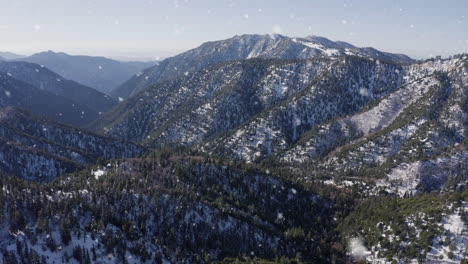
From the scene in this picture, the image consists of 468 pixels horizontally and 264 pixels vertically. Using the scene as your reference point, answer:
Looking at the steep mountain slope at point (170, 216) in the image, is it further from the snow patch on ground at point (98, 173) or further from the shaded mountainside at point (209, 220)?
the snow patch on ground at point (98, 173)

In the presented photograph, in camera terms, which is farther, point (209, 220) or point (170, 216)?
point (209, 220)

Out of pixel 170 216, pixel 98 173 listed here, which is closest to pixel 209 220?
pixel 170 216

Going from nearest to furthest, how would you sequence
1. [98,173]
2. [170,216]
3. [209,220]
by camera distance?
[170,216] → [209,220] → [98,173]

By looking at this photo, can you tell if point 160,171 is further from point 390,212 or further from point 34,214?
point 390,212

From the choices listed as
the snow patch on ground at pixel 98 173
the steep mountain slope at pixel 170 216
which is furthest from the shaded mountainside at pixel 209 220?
the snow patch on ground at pixel 98 173

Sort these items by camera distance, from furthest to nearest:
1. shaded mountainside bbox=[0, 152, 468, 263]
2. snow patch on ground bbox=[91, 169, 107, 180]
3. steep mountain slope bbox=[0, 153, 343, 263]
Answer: snow patch on ground bbox=[91, 169, 107, 180] < shaded mountainside bbox=[0, 152, 468, 263] < steep mountain slope bbox=[0, 153, 343, 263]

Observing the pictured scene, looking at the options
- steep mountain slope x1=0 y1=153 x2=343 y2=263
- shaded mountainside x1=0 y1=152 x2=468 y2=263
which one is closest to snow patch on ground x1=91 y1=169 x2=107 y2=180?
shaded mountainside x1=0 y1=152 x2=468 y2=263

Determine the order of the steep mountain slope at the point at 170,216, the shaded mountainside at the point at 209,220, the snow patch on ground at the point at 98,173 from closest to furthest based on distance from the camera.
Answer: the steep mountain slope at the point at 170,216
the shaded mountainside at the point at 209,220
the snow patch on ground at the point at 98,173

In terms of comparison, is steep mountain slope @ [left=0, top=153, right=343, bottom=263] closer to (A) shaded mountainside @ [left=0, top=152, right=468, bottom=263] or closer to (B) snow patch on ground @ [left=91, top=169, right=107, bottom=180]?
(A) shaded mountainside @ [left=0, top=152, right=468, bottom=263]

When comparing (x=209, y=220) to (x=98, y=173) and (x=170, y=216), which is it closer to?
(x=170, y=216)

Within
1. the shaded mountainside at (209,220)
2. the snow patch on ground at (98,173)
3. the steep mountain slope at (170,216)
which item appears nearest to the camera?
the steep mountain slope at (170,216)

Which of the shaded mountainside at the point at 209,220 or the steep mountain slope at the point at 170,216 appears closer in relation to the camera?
the steep mountain slope at the point at 170,216
